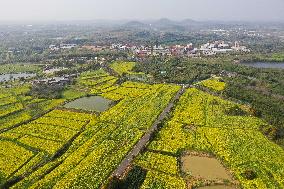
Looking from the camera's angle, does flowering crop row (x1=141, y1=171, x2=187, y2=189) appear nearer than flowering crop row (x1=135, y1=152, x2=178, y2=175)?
Yes

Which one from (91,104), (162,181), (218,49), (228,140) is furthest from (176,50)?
(162,181)

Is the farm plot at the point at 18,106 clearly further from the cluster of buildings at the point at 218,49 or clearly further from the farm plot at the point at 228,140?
the cluster of buildings at the point at 218,49

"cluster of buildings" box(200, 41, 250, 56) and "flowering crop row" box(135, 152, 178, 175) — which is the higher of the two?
"cluster of buildings" box(200, 41, 250, 56)

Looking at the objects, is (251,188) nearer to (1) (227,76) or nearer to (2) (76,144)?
(2) (76,144)

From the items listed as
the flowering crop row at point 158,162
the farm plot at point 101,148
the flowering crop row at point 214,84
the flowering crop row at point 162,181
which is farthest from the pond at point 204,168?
the flowering crop row at point 214,84

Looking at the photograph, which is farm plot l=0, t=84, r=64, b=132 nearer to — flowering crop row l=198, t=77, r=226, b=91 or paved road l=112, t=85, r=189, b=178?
paved road l=112, t=85, r=189, b=178

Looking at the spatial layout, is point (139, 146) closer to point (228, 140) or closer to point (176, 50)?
point (228, 140)

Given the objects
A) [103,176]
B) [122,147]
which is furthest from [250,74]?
[103,176]

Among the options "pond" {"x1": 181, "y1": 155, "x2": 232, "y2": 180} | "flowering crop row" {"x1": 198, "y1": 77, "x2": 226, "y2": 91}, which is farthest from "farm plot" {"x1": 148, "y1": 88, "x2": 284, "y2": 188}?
"flowering crop row" {"x1": 198, "y1": 77, "x2": 226, "y2": 91}
